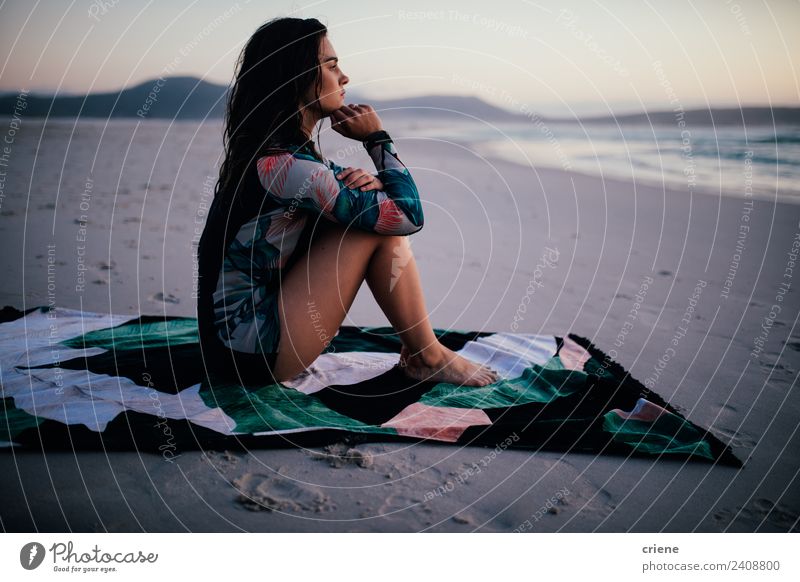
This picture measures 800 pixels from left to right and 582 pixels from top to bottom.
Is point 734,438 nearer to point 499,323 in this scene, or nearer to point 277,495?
point 499,323

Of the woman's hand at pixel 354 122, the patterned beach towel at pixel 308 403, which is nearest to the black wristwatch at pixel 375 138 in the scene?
the woman's hand at pixel 354 122

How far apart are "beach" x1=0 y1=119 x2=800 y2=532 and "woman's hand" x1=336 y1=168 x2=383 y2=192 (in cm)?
86

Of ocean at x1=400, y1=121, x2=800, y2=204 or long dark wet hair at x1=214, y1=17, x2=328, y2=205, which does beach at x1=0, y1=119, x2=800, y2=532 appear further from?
long dark wet hair at x1=214, y1=17, x2=328, y2=205

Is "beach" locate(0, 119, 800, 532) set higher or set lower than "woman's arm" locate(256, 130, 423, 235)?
lower

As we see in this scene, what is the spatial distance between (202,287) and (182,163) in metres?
7.09

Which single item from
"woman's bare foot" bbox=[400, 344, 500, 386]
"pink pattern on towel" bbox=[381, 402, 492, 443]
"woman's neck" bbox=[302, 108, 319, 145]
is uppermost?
"woman's neck" bbox=[302, 108, 319, 145]

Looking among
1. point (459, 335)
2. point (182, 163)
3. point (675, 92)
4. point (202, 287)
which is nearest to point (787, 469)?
point (459, 335)

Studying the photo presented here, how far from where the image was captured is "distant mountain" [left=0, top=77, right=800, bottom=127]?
16.0 metres

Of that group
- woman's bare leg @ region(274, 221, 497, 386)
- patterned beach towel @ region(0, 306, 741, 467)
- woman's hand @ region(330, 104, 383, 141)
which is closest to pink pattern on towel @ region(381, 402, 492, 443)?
patterned beach towel @ region(0, 306, 741, 467)

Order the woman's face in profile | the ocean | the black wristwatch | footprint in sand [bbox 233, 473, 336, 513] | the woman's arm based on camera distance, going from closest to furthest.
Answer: footprint in sand [bbox 233, 473, 336, 513] → the woman's arm → the woman's face in profile → the black wristwatch → the ocean

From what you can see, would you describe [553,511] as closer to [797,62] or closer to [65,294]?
[65,294]

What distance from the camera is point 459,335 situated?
134 inches

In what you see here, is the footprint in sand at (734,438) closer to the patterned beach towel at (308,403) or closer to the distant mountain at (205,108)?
the patterned beach towel at (308,403)

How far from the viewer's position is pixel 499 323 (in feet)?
12.3
